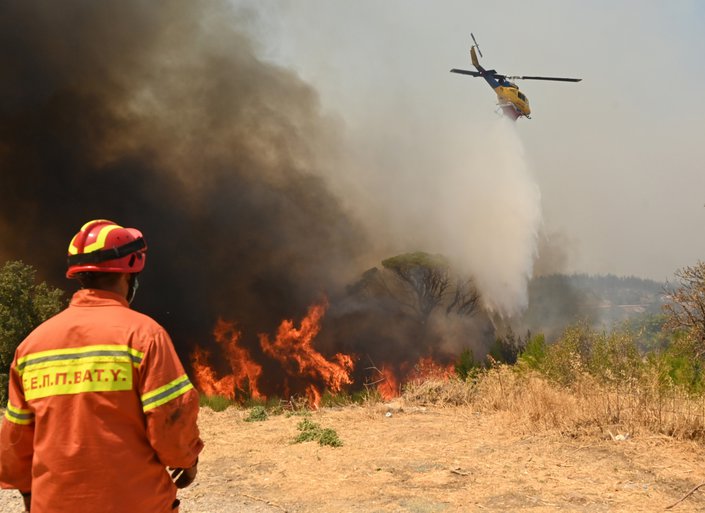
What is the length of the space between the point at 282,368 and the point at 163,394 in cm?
2201

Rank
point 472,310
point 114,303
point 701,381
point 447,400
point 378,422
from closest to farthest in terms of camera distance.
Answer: point 114,303 < point 378,422 < point 701,381 < point 447,400 < point 472,310

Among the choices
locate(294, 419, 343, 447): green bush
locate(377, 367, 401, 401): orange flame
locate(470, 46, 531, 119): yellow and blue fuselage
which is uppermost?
locate(470, 46, 531, 119): yellow and blue fuselage

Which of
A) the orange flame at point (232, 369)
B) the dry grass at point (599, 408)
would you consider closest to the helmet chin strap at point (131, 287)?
the dry grass at point (599, 408)

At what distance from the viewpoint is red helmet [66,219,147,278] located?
2.41m

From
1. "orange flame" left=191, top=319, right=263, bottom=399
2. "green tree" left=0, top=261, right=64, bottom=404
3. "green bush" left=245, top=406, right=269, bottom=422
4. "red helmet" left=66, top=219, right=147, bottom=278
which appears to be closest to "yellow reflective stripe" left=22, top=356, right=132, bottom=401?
"red helmet" left=66, top=219, right=147, bottom=278

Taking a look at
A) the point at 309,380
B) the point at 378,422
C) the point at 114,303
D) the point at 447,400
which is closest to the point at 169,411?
the point at 114,303

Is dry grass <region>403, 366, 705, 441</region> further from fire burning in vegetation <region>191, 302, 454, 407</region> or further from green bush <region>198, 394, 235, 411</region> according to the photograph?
fire burning in vegetation <region>191, 302, 454, 407</region>

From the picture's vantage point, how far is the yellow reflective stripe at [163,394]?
7.18 feet

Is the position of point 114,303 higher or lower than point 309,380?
higher

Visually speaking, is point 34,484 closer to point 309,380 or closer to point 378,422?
point 378,422

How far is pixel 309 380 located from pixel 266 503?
18.6 m

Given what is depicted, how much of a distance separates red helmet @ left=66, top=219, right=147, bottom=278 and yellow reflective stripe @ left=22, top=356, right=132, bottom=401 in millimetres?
411

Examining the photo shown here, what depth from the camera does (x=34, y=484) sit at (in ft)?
7.45

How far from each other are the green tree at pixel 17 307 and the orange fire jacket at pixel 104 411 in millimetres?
10674
